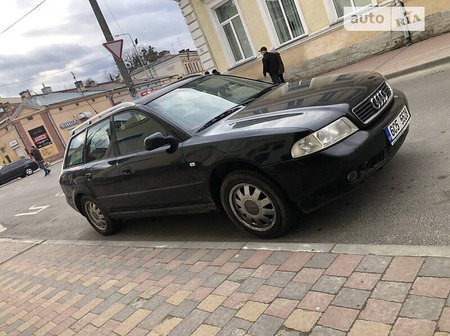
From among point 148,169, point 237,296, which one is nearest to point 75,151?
point 148,169

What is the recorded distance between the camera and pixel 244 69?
1641cm

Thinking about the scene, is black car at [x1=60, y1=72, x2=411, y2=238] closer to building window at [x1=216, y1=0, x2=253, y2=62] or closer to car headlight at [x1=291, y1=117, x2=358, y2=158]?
car headlight at [x1=291, y1=117, x2=358, y2=158]

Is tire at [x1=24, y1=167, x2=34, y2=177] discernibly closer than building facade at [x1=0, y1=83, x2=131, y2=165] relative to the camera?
Yes

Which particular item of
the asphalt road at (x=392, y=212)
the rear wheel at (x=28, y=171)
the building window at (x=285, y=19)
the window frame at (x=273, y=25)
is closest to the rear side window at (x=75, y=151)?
the asphalt road at (x=392, y=212)

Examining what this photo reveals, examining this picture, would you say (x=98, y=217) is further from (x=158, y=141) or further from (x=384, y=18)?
(x=384, y=18)

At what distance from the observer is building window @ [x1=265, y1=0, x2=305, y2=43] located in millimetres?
14188

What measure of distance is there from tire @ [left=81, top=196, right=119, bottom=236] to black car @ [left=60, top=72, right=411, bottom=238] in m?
0.48

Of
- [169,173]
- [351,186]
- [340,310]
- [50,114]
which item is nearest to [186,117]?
[169,173]

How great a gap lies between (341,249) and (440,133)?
8.57 feet

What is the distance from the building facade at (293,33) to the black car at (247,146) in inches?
353

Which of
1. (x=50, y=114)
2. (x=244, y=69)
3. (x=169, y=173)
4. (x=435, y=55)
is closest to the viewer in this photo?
(x=169, y=173)

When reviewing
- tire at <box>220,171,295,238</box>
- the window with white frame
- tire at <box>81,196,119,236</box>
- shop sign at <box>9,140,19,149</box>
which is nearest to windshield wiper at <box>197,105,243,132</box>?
tire at <box>220,171,295,238</box>

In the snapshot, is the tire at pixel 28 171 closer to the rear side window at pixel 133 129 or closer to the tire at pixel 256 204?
the rear side window at pixel 133 129

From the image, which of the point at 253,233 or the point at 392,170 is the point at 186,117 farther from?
the point at 392,170
